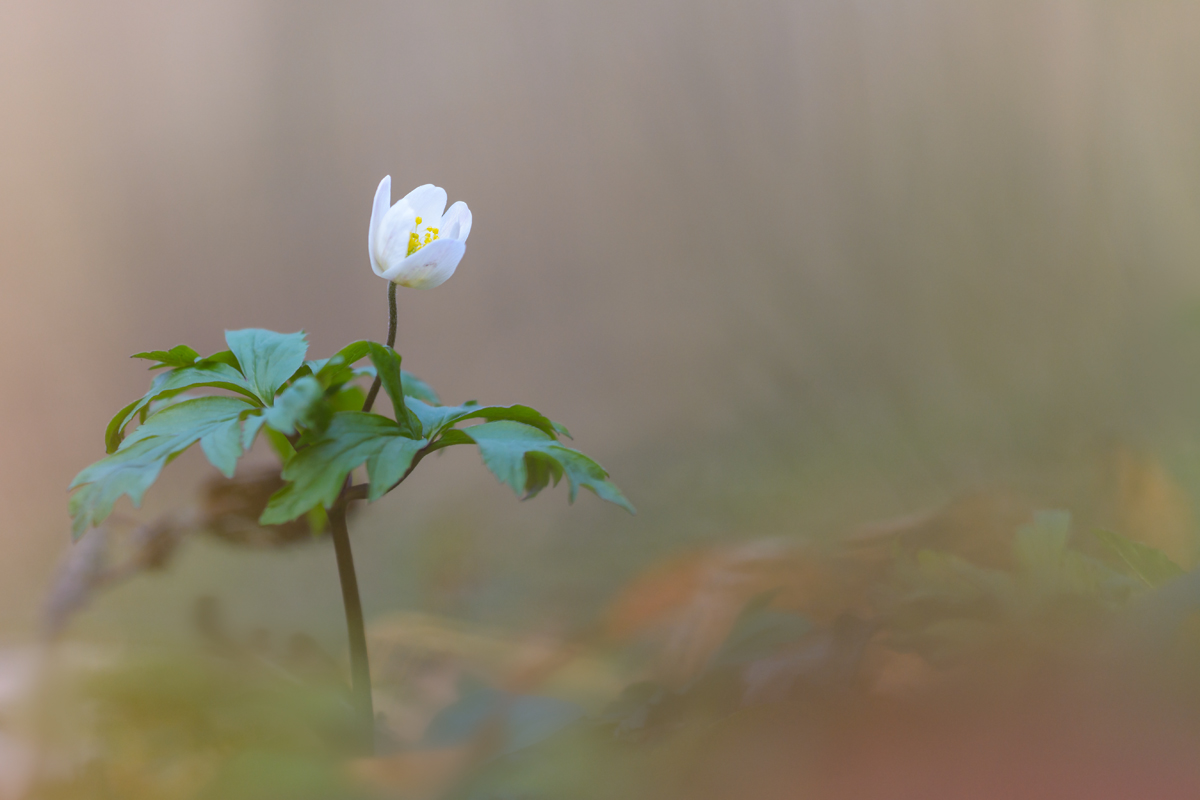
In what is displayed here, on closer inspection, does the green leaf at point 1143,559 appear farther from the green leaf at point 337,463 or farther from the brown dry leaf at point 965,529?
the green leaf at point 337,463

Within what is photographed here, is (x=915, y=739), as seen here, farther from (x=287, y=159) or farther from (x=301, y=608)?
(x=287, y=159)

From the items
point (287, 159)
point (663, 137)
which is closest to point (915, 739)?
point (663, 137)

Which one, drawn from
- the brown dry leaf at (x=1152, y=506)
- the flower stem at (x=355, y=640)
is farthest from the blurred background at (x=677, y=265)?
the flower stem at (x=355, y=640)

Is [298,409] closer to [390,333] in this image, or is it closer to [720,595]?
[390,333]

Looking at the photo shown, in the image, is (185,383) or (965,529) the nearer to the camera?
(185,383)

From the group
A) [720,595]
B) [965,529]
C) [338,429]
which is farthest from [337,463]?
[965,529]

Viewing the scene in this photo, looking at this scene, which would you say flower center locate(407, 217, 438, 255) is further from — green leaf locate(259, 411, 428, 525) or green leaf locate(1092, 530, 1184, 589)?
green leaf locate(1092, 530, 1184, 589)

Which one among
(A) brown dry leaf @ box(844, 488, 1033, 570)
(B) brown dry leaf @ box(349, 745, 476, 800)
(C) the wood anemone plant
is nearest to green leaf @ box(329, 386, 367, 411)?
(C) the wood anemone plant
